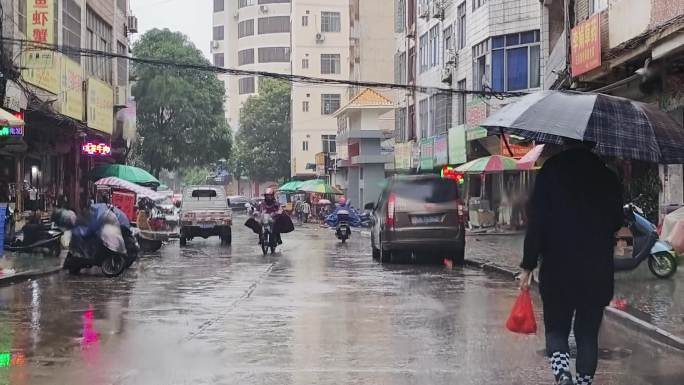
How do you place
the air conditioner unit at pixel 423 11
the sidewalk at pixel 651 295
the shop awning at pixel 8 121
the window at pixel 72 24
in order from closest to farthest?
the sidewalk at pixel 651 295
the shop awning at pixel 8 121
the window at pixel 72 24
the air conditioner unit at pixel 423 11

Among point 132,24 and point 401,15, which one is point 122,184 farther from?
point 401,15

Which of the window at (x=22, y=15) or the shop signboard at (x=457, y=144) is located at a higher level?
the window at (x=22, y=15)

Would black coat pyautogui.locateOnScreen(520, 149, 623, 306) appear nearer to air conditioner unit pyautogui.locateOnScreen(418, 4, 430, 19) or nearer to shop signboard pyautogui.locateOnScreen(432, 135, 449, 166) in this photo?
shop signboard pyautogui.locateOnScreen(432, 135, 449, 166)

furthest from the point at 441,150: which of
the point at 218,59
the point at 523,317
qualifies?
the point at 218,59

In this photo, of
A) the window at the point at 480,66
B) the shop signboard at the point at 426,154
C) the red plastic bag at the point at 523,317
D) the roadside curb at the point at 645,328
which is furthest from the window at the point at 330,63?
the red plastic bag at the point at 523,317

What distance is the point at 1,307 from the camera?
11.6 m

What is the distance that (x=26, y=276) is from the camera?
51.4 feet

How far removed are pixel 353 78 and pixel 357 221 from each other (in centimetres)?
2741

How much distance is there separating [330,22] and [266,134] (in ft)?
43.4

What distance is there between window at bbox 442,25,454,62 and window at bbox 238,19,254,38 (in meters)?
67.5

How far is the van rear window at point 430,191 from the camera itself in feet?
59.9

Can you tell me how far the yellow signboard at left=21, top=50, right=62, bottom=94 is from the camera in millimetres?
21844

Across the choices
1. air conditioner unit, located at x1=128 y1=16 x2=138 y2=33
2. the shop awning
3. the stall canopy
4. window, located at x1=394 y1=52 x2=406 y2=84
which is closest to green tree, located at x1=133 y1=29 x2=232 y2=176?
air conditioner unit, located at x1=128 y1=16 x2=138 y2=33

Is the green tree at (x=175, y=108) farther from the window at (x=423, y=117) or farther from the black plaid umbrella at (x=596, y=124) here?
the black plaid umbrella at (x=596, y=124)
